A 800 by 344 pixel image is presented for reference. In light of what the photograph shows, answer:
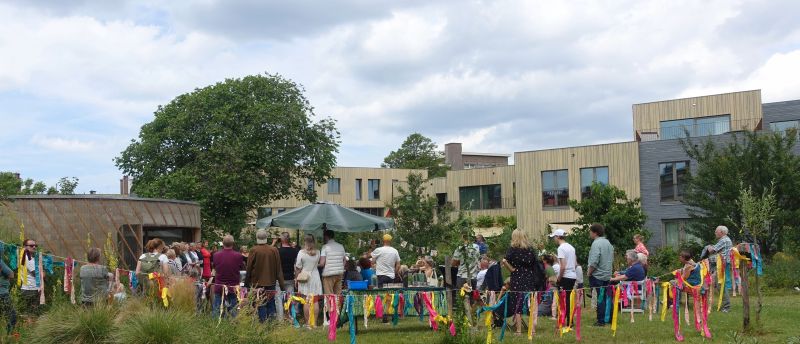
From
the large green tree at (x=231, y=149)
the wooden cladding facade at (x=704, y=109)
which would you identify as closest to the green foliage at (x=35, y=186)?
the large green tree at (x=231, y=149)

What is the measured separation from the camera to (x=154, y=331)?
988cm

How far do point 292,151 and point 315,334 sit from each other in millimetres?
33318

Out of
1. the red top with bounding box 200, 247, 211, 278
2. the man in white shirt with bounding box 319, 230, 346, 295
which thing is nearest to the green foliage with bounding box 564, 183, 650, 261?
the red top with bounding box 200, 247, 211, 278

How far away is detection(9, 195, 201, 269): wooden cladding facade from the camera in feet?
80.9

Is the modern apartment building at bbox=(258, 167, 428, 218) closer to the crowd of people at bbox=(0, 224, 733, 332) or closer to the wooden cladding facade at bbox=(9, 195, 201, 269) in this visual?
the wooden cladding facade at bbox=(9, 195, 201, 269)

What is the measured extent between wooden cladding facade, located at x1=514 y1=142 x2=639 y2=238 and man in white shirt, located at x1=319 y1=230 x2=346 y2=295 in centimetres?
2854

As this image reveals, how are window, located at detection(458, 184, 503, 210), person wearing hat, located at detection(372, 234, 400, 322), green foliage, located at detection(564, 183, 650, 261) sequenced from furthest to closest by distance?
1. window, located at detection(458, 184, 503, 210)
2. green foliage, located at detection(564, 183, 650, 261)
3. person wearing hat, located at detection(372, 234, 400, 322)

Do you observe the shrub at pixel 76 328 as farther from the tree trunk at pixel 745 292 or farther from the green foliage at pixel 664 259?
the green foliage at pixel 664 259

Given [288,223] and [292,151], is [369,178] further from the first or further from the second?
[288,223]

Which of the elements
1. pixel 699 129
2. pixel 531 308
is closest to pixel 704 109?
pixel 699 129

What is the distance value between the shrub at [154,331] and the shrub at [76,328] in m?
0.48

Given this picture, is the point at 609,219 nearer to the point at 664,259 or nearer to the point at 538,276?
the point at 664,259

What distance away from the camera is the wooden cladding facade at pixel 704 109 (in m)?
42.4

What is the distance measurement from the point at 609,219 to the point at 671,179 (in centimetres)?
1619
